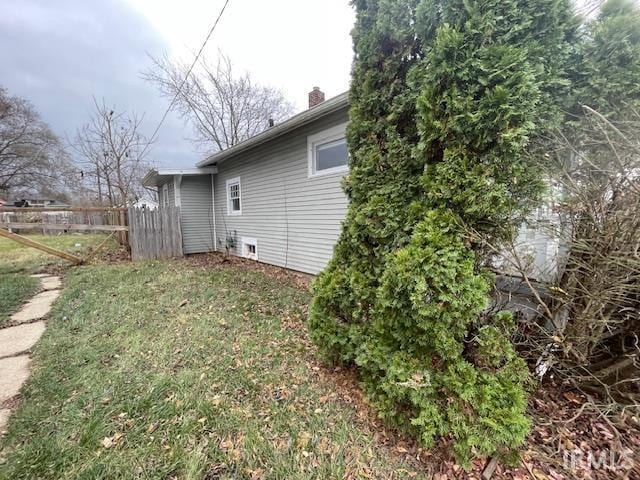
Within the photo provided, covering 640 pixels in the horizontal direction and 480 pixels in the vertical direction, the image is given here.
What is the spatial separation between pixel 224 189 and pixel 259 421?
8.79m

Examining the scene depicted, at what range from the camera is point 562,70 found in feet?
5.96

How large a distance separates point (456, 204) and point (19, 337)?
5.40m

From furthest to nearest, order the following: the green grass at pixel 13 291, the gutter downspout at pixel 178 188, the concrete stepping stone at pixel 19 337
Answer: the gutter downspout at pixel 178 188 < the green grass at pixel 13 291 < the concrete stepping stone at pixel 19 337

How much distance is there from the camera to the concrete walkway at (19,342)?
2551mm

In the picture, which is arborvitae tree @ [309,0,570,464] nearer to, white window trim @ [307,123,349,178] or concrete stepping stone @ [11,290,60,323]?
white window trim @ [307,123,349,178]

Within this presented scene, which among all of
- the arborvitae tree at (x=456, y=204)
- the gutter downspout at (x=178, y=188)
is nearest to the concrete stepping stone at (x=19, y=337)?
the arborvitae tree at (x=456, y=204)

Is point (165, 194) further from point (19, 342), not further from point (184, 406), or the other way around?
point (184, 406)

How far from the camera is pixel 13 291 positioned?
17.1ft

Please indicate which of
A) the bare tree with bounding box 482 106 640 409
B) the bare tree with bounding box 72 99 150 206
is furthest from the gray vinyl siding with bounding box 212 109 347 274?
the bare tree with bounding box 72 99 150 206

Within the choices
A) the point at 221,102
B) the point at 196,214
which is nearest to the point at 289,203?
the point at 196,214

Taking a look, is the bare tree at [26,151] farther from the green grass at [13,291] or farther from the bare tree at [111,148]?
the green grass at [13,291]

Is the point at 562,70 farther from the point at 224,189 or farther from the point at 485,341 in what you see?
the point at 224,189

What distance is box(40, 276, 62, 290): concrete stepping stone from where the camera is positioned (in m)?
5.77

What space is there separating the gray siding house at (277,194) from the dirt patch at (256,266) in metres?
0.18
